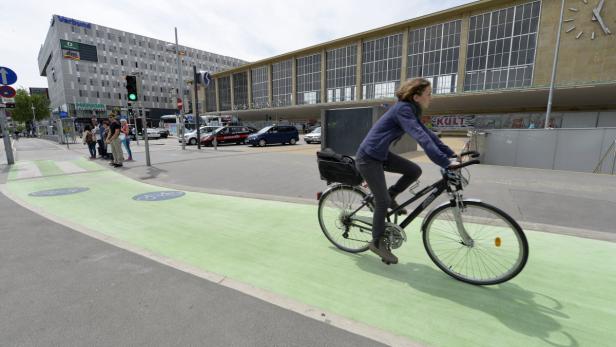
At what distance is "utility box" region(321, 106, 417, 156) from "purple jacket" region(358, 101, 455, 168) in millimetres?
9939

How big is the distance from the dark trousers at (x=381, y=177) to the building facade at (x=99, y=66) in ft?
222

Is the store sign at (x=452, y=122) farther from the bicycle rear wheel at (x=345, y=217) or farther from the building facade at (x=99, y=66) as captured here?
the building facade at (x=99, y=66)

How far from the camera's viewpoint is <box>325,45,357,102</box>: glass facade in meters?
48.4

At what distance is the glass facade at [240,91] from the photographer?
67.8 metres

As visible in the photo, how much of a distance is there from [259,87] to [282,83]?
7.65 metres

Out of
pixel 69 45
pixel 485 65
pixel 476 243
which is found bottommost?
pixel 476 243

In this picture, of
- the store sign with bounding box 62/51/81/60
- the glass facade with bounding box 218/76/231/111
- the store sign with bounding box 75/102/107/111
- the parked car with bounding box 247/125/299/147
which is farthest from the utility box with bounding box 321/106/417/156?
the store sign with bounding box 75/102/107/111

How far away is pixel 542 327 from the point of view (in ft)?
7.16

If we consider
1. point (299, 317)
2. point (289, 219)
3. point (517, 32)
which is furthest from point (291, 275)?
point (517, 32)

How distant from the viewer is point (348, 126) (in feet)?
43.4

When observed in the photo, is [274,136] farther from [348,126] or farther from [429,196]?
[429,196]

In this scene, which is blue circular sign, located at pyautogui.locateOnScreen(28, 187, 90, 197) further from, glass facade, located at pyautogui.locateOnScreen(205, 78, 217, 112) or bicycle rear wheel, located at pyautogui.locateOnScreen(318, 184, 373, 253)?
glass facade, located at pyautogui.locateOnScreen(205, 78, 217, 112)

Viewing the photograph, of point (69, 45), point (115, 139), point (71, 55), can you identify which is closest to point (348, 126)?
point (115, 139)

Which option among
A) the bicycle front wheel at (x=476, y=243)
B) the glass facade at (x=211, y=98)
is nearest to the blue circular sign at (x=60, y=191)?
the bicycle front wheel at (x=476, y=243)
